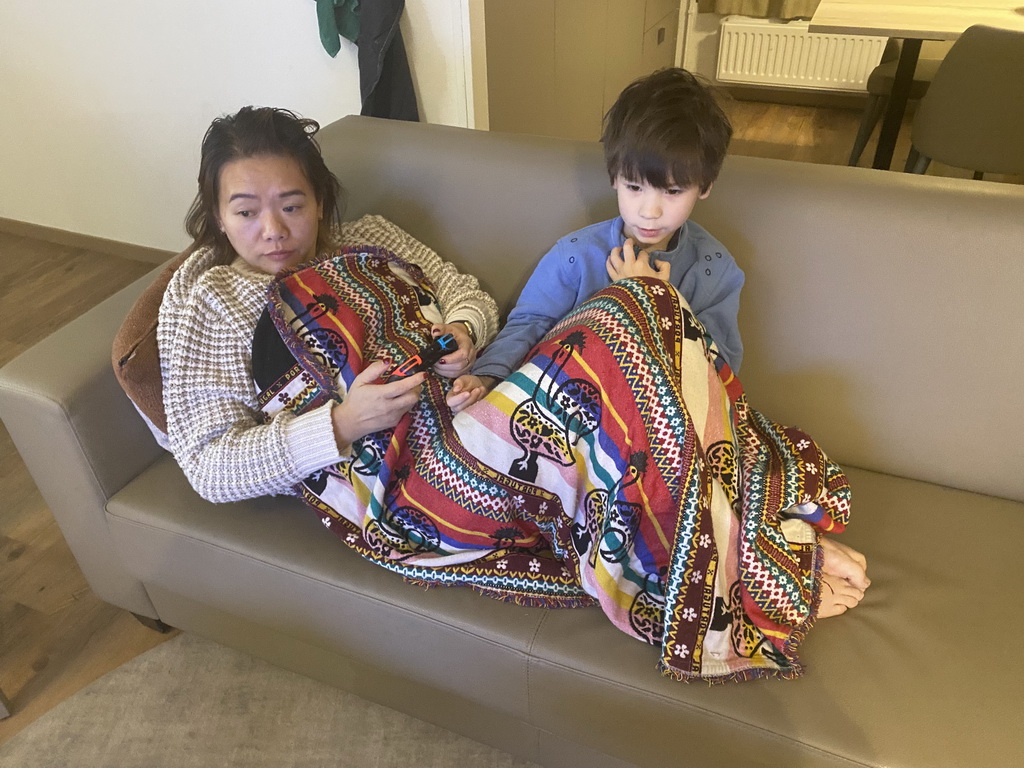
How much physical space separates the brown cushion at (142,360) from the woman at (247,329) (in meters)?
0.02

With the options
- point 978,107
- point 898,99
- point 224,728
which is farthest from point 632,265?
point 898,99

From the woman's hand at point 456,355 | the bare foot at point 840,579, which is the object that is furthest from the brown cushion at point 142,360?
the bare foot at point 840,579

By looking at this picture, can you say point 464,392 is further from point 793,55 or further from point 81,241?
point 793,55

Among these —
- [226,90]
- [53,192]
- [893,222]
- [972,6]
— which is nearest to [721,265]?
[893,222]

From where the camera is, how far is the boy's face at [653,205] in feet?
3.89

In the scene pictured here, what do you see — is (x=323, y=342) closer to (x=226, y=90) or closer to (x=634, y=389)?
(x=634, y=389)

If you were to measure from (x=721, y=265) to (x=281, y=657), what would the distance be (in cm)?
106

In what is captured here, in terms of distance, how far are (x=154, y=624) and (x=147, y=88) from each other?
5.80 feet

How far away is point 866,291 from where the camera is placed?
50.1 inches

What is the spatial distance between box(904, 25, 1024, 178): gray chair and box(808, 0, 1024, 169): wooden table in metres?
0.10

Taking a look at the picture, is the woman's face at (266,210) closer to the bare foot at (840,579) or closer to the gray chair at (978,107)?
the bare foot at (840,579)

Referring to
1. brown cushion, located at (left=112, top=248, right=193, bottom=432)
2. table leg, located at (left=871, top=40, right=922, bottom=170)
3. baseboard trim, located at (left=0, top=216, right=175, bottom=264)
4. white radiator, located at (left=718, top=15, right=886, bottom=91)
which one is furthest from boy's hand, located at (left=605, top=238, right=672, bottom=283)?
white radiator, located at (left=718, top=15, right=886, bottom=91)

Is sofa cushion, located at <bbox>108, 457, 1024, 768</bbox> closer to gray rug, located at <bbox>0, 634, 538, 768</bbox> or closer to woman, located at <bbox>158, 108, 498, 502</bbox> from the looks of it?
woman, located at <bbox>158, 108, 498, 502</bbox>

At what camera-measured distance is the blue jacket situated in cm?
128
